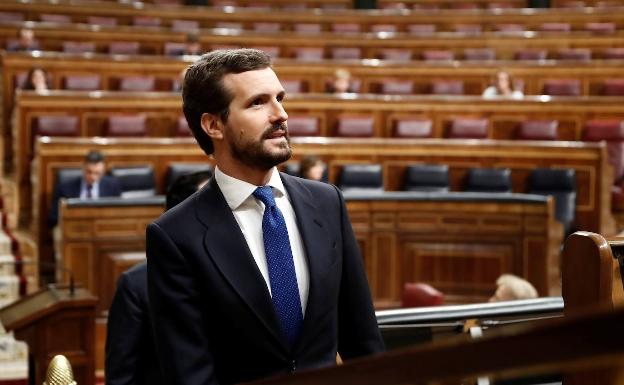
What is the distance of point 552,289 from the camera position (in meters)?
3.74

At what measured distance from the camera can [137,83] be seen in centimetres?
559

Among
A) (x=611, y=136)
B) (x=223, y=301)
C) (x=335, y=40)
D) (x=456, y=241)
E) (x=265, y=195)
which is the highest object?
(x=335, y=40)

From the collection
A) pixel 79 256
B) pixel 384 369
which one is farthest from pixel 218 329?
pixel 79 256

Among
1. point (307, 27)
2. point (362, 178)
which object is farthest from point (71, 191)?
point (307, 27)

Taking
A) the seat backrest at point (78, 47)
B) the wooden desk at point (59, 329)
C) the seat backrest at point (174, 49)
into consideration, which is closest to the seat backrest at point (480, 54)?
the seat backrest at point (174, 49)

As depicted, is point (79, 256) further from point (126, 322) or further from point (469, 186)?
point (126, 322)

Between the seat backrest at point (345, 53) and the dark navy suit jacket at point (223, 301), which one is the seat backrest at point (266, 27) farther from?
the dark navy suit jacket at point (223, 301)

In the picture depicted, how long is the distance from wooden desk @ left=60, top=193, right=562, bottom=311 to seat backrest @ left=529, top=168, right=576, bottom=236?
0.58 m

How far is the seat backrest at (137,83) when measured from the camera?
5559 mm

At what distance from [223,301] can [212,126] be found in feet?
0.61

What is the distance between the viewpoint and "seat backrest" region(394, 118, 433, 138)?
5.02m

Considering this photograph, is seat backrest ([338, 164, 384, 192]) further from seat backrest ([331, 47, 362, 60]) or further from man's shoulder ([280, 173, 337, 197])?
man's shoulder ([280, 173, 337, 197])

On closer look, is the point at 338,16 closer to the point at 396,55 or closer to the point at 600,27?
the point at 396,55

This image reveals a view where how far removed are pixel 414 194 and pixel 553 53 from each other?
10.7 ft
